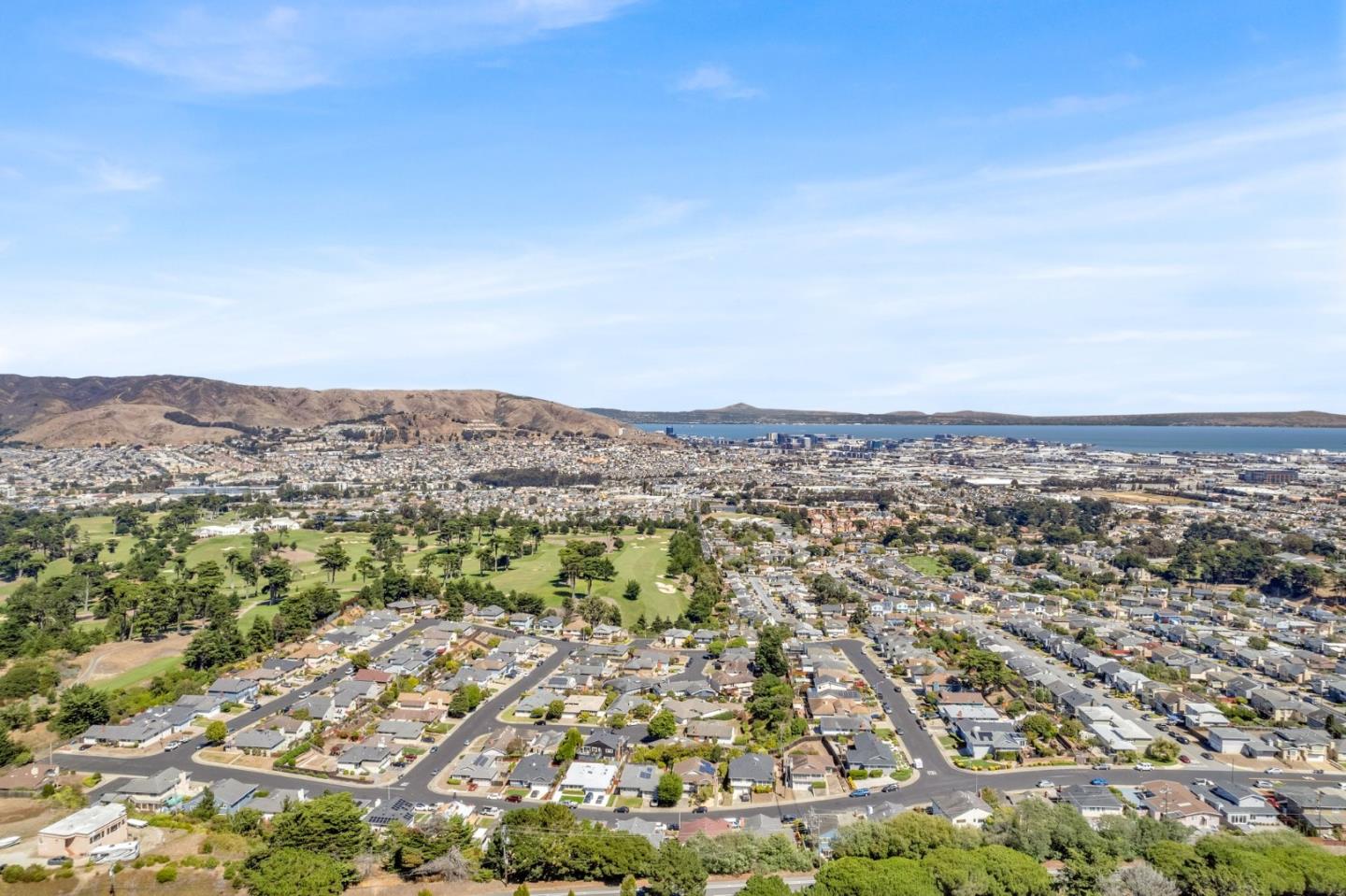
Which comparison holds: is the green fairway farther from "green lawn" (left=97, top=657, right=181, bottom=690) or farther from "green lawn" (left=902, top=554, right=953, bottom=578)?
"green lawn" (left=902, top=554, right=953, bottom=578)

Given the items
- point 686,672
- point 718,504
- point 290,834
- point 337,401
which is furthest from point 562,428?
point 290,834

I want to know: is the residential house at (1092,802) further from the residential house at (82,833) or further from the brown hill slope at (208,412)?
the brown hill slope at (208,412)

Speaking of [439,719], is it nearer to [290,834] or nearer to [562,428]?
[290,834]

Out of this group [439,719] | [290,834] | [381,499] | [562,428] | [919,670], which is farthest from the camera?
[562,428]

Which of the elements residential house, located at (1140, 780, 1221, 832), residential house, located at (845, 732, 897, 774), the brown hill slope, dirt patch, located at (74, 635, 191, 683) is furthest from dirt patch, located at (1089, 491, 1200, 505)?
the brown hill slope

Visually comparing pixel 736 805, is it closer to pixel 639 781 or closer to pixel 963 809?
pixel 639 781

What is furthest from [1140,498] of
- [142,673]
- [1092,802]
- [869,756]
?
[142,673]
